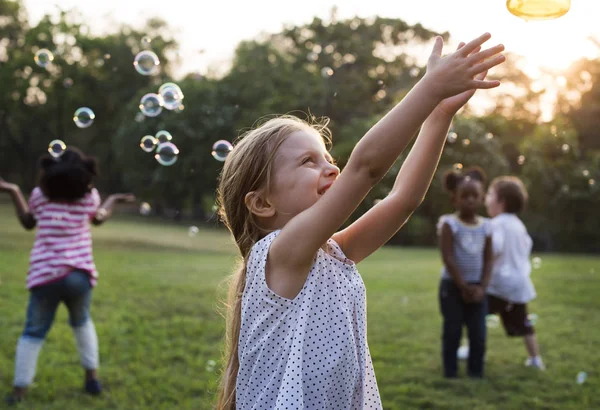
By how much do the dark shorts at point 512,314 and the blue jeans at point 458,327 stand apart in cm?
51

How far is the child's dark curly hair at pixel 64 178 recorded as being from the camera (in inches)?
187

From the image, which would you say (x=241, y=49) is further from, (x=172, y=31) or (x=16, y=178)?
(x=16, y=178)

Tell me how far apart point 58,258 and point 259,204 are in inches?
120

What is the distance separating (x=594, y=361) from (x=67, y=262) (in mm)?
4463

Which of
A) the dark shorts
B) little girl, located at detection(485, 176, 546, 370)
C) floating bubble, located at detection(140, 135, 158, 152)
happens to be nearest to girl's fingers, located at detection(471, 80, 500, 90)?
floating bubble, located at detection(140, 135, 158, 152)

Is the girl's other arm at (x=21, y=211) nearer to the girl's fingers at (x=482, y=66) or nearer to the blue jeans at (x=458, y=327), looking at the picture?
the blue jeans at (x=458, y=327)

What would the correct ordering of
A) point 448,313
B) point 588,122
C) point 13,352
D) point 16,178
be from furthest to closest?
point 16,178 < point 588,122 < point 13,352 < point 448,313

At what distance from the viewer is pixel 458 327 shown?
5520 millimetres

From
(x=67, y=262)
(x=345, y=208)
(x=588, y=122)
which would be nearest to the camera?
(x=345, y=208)

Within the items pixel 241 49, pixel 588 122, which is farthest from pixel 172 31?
pixel 588 122

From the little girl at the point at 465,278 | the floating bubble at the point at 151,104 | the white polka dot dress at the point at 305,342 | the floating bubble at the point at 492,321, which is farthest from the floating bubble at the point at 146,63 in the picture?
the floating bubble at the point at 492,321

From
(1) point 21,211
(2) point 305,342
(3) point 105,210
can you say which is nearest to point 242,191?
(2) point 305,342

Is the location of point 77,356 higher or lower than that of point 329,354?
lower

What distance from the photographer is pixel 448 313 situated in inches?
219
